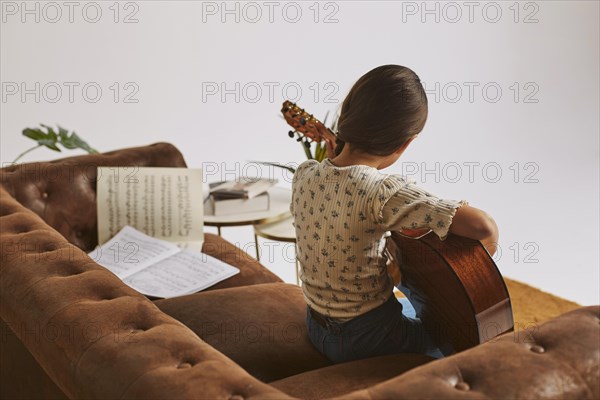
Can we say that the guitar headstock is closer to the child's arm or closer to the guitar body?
the guitar body

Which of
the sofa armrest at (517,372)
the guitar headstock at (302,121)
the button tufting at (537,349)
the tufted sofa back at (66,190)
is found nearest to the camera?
the sofa armrest at (517,372)

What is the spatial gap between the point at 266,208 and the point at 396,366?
4.83 feet

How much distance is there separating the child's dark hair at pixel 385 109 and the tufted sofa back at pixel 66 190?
136 cm

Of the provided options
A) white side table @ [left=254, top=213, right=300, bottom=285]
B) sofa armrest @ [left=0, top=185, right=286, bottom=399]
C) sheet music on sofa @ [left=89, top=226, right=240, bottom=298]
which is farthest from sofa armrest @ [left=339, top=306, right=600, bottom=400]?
white side table @ [left=254, top=213, right=300, bottom=285]

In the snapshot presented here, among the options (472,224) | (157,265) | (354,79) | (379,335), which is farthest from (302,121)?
(354,79)

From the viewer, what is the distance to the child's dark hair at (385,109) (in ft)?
5.88

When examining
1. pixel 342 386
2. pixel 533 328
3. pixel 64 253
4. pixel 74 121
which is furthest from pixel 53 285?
pixel 74 121

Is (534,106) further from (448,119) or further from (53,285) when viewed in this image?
(53,285)

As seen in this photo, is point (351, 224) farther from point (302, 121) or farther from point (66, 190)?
point (66, 190)

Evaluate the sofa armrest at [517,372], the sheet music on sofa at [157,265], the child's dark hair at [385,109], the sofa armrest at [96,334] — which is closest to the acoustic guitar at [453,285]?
the child's dark hair at [385,109]

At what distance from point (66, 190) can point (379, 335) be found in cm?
140

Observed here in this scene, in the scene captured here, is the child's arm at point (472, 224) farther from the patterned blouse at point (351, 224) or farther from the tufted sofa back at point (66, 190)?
the tufted sofa back at point (66, 190)

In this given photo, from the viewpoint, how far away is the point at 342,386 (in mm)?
1727

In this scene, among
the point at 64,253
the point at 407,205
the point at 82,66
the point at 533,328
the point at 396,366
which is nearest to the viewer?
the point at 533,328
